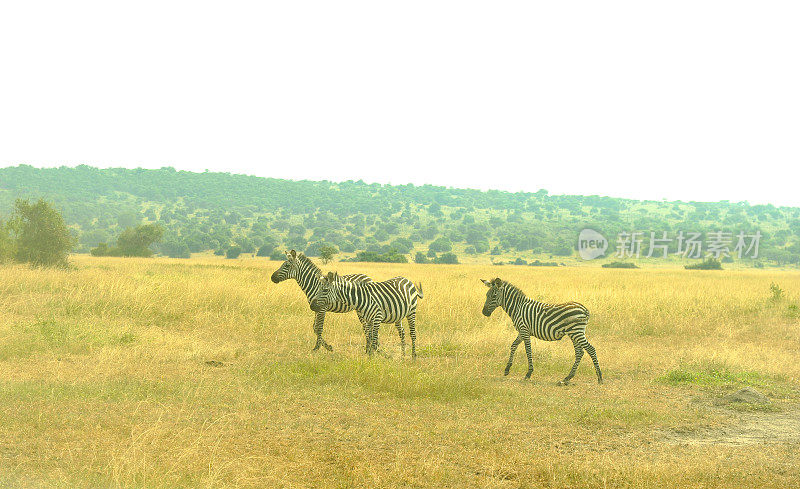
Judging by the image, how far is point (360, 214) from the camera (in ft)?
352

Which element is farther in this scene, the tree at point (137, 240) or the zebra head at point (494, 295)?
the tree at point (137, 240)

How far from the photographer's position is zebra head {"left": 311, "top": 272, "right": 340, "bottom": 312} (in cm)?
1143

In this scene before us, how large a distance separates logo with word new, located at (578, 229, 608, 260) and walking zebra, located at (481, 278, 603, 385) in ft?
225

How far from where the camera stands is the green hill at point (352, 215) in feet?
256

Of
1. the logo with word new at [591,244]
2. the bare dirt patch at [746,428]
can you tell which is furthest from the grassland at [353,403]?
the logo with word new at [591,244]

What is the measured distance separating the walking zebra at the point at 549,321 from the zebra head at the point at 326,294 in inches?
116

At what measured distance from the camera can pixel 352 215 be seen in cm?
10756

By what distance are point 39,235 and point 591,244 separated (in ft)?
237

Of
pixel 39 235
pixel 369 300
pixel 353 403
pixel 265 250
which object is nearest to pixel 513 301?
pixel 369 300

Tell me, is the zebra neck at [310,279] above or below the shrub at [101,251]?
above

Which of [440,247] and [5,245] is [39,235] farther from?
[440,247]

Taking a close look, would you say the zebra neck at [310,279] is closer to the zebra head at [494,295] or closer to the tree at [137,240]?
the zebra head at [494,295]

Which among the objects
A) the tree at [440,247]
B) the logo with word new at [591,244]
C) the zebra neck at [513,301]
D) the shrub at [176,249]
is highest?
the zebra neck at [513,301]

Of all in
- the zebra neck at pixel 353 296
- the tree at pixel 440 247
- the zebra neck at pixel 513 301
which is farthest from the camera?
the tree at pixel 440 247
